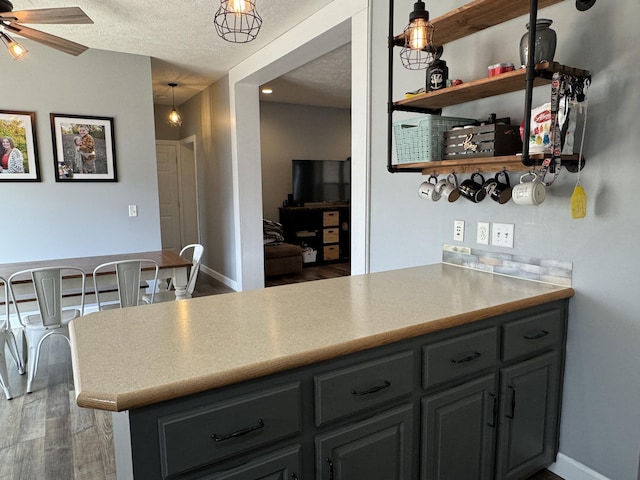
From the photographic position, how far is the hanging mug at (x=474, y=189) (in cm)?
194

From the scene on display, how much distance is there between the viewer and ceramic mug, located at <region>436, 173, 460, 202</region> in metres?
2.01

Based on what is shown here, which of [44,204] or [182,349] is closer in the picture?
→ [182,349]

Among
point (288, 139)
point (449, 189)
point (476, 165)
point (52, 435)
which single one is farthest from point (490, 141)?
point (288, 139)

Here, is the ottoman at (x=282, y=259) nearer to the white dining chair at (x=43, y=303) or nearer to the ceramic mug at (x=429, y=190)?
the white dining chair at (x=43, y=303)

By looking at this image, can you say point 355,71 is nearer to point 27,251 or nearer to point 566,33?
point 566,33

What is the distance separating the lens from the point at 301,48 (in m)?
3.46

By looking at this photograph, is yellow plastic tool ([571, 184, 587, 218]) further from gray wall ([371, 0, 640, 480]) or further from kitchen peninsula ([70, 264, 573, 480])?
kitchen peninsula ([70, 264, 573, 480])

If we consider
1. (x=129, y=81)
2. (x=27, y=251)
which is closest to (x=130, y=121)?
(x=129, y=81)

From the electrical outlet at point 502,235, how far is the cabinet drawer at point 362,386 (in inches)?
36.0

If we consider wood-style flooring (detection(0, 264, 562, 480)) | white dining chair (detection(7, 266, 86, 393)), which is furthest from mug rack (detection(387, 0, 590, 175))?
white dining chair (detection(7, 266, 86, 393))

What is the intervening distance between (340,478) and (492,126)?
Result: 4.60ft

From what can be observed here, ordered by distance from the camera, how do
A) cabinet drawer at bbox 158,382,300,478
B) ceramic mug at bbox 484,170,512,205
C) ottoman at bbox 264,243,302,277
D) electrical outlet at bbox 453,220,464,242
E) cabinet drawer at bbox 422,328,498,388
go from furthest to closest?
ottoman at bbox 264,243,302,277 → electrical outlet at bbox 453,220,464,242 → ceramic mug at bbox 484,170,512,205 → cabinet drawer at bbox 422,328,498,388 → cabinet drawer at bbox 158,382,300,478

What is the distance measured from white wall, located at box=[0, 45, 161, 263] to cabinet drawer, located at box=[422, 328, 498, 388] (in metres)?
3.74

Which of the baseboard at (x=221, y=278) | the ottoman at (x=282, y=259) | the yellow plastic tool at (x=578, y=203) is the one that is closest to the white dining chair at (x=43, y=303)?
the baseboard at (x=221, y=278)
